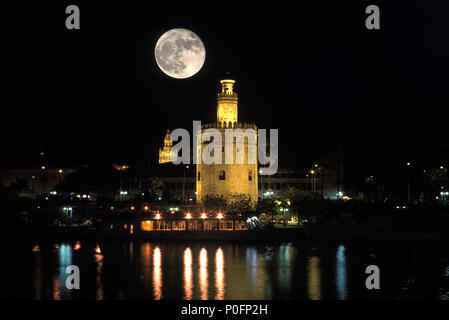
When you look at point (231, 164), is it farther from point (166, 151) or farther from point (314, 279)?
point (166, 151)

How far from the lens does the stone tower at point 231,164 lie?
6719 centimetres

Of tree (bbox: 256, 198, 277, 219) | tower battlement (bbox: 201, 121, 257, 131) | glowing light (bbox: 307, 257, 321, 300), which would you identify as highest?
tower battlement (bbox: 201, 121, 257, 131)

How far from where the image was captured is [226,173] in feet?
221

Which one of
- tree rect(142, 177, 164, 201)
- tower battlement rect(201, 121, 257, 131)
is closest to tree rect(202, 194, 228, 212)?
tower battlement rect(201, 121, 257, 131)

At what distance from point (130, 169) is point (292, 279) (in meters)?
60.0

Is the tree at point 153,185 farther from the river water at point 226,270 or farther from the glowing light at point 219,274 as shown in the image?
the glowing light at point 219,274

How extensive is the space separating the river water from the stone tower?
38.2ft

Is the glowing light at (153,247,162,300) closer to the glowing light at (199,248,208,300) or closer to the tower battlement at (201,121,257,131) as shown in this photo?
the glowing light at (199,248,208,300)

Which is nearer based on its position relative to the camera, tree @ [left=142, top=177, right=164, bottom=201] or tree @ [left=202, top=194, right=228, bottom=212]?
tree @ [left=202, top=194, right=228, bottom=212]

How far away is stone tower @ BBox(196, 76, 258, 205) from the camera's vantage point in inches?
2645

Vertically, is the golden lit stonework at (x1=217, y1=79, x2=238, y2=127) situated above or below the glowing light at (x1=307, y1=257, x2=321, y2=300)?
above

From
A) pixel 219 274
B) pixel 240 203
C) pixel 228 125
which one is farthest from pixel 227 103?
pixel 219 274
